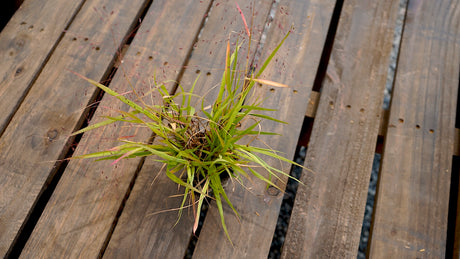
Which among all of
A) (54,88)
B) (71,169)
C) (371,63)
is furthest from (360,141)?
(54,88)

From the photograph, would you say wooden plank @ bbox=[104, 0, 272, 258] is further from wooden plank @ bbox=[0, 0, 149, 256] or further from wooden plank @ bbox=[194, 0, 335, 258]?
wooden plank @ bbox=[0, 0, 149, 256]

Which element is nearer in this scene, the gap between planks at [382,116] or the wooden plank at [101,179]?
the wooden plank at [101,179]

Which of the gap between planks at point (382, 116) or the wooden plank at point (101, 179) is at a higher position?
the gap between planks at point (382, 116)

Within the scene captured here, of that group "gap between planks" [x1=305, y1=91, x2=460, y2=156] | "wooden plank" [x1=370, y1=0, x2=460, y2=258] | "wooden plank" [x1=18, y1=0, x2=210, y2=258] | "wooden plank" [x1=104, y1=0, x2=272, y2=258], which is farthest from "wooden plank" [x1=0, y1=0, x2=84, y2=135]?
"wooden plank" [x1=370, y1=0, x2=460, y2=258]

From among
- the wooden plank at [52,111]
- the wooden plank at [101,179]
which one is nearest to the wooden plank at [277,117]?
the wooden plank at [101,179]

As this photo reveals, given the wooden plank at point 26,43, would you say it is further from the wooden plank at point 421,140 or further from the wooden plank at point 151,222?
the wooden plank at point 421,140

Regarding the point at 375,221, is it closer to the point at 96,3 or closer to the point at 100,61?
the point at 100,61

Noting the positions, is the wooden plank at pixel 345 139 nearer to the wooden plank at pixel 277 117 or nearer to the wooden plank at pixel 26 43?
the wooden plank at pixel 277 117

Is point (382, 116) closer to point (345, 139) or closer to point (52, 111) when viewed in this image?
point (345, 139)
